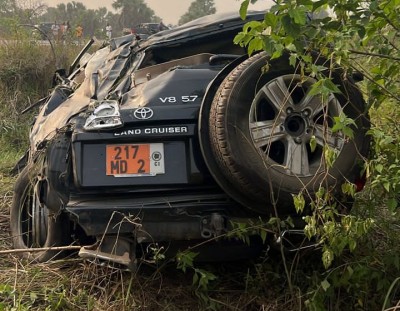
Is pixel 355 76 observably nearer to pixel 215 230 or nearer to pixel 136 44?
pixel 215 230

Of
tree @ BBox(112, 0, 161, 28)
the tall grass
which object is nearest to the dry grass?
the tall grass

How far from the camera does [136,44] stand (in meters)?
4.23

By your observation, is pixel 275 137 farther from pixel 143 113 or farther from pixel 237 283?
pixel 237 283

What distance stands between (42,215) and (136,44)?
4.34 feet

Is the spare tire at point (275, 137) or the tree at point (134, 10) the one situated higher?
the spare tire at point (275, 137)

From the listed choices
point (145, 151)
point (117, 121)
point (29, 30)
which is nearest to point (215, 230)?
point (145, 151)

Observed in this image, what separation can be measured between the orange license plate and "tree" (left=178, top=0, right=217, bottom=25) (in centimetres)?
2493

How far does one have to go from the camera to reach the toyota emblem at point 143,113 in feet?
10.2

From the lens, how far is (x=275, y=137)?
119 inches

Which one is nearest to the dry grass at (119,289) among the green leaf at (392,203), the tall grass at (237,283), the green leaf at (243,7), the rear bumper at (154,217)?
the tall grass at (237,283)

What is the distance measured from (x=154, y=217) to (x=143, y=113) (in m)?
0.52

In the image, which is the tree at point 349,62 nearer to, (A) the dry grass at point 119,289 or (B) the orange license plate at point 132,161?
(A) the dry grass at point 119,289

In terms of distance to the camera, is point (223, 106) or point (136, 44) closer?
point (223, 106)

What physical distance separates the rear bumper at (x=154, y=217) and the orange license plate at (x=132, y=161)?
0.45 ft
